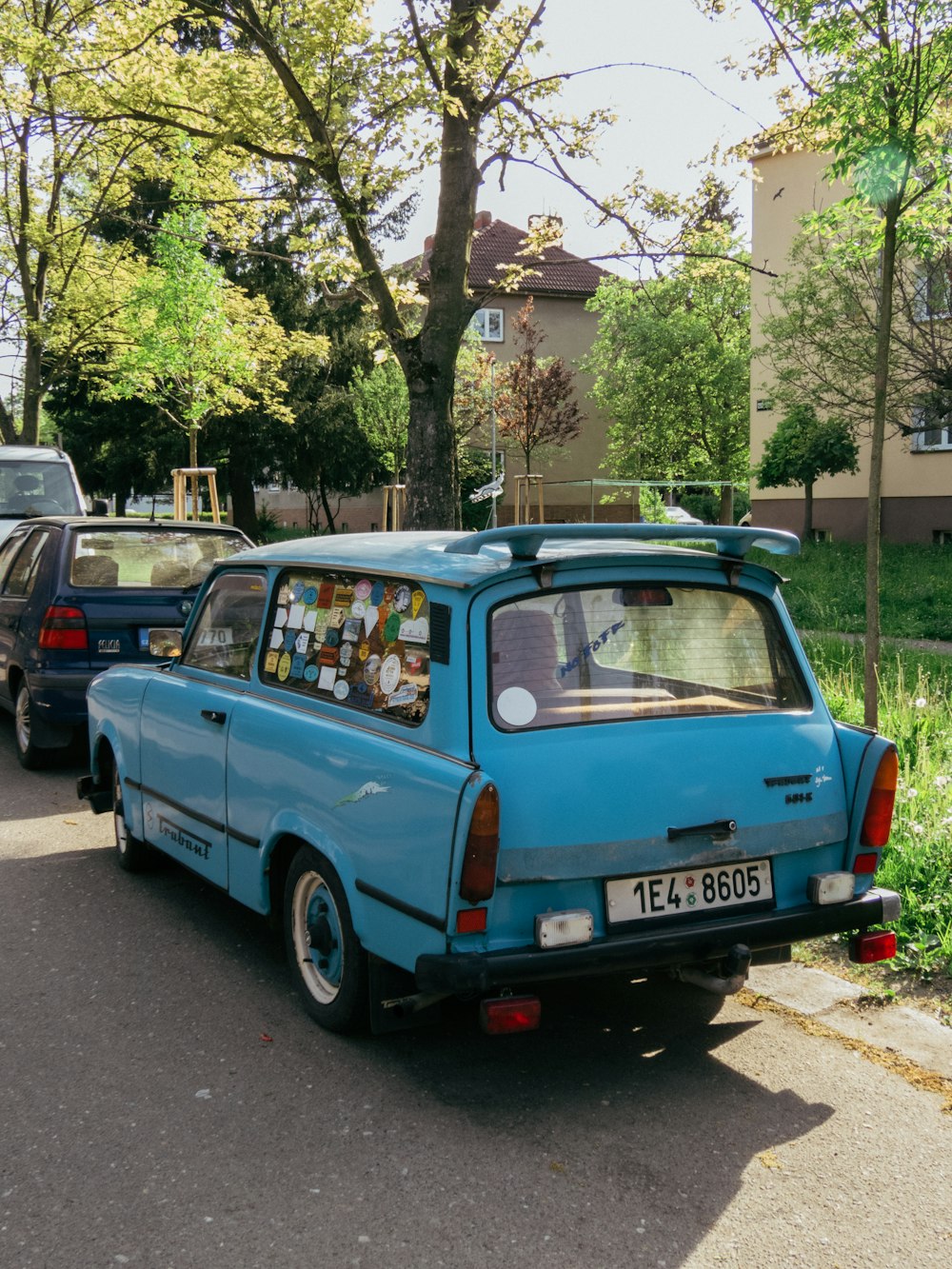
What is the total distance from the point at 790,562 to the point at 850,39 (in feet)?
53.2

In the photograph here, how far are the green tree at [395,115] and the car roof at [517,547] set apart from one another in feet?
23.8

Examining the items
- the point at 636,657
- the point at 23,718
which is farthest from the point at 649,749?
the point at 23,718

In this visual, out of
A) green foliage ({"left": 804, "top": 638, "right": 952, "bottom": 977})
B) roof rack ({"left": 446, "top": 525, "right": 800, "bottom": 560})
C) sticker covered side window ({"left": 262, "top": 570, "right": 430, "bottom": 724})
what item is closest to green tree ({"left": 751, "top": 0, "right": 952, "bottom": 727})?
green foliage ({"left": 804, "top": 638, "right": 952, "bottom": 977})

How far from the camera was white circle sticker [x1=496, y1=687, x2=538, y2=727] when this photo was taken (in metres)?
3.77

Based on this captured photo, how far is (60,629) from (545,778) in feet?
19.7

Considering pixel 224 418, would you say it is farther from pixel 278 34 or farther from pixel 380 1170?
pixel 380 1170

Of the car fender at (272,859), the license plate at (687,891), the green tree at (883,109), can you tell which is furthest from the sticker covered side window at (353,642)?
the green tree at (883,109)

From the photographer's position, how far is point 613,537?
405 cm

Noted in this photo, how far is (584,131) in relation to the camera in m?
12.7

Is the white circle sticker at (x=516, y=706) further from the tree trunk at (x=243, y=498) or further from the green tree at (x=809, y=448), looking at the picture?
the tree trunk at (x=243, y=498)

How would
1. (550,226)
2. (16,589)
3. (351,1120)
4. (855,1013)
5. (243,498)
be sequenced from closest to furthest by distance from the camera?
1. (351,1120)
2. (855,1013)
3. (16,589)
4. (550,226)
5. (243,498)

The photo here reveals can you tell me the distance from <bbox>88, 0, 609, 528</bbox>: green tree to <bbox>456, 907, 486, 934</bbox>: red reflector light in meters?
8.34

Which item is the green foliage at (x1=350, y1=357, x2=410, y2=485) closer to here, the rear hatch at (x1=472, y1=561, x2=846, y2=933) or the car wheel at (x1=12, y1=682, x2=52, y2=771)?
the car wheel at (x1=12, y1=682, x2=52, y2=771)

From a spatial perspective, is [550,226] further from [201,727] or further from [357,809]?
[357,809]
